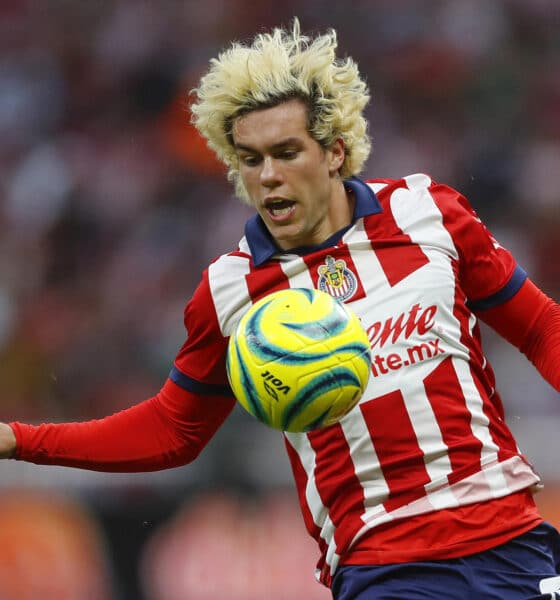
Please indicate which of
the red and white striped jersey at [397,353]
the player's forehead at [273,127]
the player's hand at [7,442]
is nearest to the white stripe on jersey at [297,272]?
the red and white striped jersey at [397,353]

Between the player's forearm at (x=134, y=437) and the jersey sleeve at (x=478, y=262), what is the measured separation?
84 cm

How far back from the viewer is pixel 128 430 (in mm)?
3555

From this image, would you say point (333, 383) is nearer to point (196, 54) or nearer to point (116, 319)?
point (116, 319)

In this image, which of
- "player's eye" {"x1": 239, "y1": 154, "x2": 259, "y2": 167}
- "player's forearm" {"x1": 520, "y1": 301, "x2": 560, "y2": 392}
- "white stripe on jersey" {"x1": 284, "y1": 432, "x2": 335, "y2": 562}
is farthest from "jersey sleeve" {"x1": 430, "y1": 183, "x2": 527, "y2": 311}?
"white stripe on jersey" {"x1": 284, "y1": 432, "x2": 335, "y2": 562}

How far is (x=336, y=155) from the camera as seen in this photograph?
363 centimetres

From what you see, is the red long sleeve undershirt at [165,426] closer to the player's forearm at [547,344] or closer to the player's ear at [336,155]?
the player's forearm at [547,344]

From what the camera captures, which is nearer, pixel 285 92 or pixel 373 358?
pixel 373 358

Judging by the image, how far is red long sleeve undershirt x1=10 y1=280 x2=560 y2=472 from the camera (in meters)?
3.41

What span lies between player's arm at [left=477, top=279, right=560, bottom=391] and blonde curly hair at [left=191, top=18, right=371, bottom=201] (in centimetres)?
66

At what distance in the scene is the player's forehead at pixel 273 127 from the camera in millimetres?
3400

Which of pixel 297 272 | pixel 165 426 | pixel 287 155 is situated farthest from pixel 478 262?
pixel 165 426

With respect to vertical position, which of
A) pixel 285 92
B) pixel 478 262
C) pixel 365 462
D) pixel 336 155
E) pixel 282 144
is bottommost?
pixel 365 462

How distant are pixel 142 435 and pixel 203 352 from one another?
0.34 metres

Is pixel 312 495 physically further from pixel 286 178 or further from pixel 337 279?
pixel 286 178
